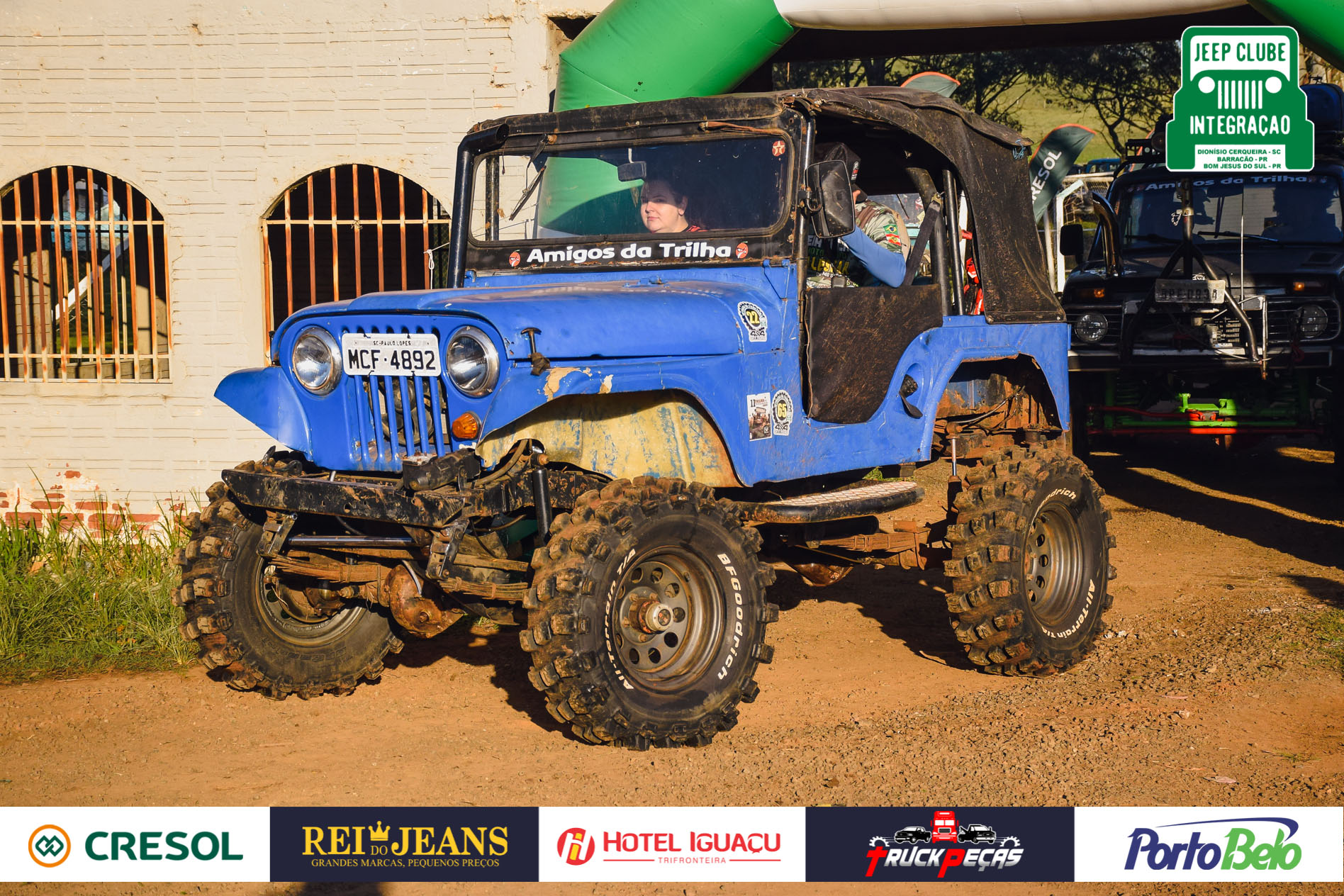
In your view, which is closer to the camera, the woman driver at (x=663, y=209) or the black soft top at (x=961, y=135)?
the black soft top at (x=961, y=135)

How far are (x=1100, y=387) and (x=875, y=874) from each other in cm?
835

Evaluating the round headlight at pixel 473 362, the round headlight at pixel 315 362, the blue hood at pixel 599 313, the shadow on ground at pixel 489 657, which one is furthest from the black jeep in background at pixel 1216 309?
the round headlight at pixel 315 362

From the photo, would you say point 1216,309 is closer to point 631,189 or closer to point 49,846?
point 631,189

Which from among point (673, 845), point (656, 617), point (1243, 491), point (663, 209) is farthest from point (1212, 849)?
point (1243, 491)

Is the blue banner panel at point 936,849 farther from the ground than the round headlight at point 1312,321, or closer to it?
closer to it

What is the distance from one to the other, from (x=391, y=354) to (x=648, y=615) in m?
1.33

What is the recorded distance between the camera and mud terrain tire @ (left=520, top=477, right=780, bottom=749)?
4676 mm

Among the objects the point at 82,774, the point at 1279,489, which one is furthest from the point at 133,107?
the point at 1279,489

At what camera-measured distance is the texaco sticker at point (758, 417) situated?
532cm

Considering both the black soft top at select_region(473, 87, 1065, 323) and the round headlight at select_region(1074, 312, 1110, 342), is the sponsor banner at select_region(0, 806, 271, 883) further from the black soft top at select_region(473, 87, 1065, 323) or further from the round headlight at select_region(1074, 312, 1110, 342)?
the round headlight at select_region(1074, 312, 1110, 342)

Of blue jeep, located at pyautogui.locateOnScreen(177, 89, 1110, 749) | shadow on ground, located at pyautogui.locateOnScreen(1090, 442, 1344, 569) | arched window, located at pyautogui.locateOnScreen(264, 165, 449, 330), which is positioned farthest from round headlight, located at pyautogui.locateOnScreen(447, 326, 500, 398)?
shadow on ground, located at pyautogui.locateOnScreen(1090, 442, 1344, 569)

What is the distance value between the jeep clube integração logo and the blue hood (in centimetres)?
686

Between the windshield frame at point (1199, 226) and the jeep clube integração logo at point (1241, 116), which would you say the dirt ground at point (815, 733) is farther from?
the jeep clube integração logo at point (1241, 116)

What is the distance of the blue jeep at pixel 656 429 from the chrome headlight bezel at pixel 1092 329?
15.4 ft
